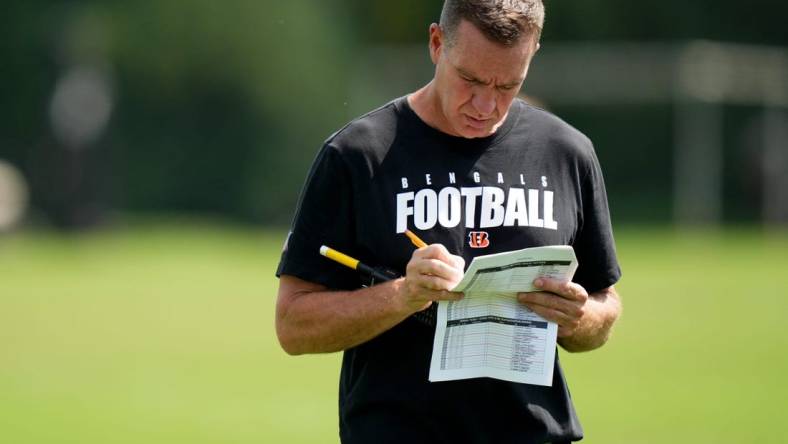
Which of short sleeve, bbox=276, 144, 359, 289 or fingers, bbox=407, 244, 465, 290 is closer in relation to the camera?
fingers, bbox=407, 244, 465, 290

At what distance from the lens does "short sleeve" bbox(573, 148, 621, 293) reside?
13.6 ft

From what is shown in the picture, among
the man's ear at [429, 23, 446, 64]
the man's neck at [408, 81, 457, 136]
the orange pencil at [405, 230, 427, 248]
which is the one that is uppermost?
the man's ear at [429, 23, 446, 64]

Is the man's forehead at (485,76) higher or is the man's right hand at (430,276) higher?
the man's forehead at (485,76)

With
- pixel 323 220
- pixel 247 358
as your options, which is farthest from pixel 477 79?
pixel 247 358

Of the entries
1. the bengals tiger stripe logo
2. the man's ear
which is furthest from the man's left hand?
the man's ear

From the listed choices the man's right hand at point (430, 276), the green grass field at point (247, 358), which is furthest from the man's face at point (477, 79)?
the green grass field at point (247, 358)

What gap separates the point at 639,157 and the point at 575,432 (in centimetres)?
3074

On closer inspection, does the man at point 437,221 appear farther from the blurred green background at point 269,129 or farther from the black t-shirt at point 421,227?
the blurred green background at point 269,129

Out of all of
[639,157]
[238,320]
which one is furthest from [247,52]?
[238,320]

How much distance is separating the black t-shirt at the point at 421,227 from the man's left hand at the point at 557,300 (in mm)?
205

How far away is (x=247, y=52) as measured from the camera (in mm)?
34531

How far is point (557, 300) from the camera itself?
3.84 m

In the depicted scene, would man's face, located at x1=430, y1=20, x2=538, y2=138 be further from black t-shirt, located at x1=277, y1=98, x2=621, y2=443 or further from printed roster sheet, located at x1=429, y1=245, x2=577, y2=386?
printed roster sheet, located at x1=429, y1=245, x2=577, y2=386

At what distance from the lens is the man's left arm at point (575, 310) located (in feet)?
Result: 12.5
